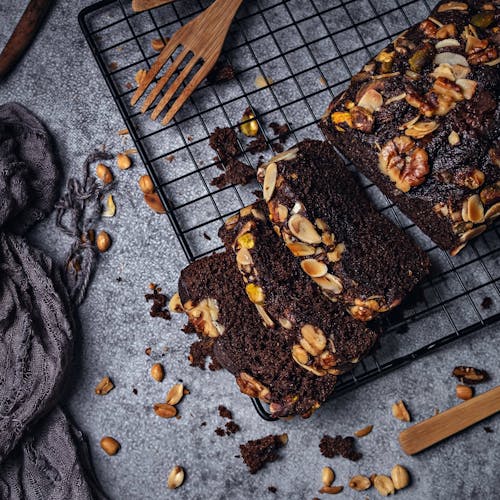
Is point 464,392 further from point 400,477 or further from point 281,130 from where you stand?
point 281,130

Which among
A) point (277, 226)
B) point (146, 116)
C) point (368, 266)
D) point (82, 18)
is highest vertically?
point (82, 18)

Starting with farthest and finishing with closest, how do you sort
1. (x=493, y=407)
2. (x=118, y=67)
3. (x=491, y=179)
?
(x=118, y=67), (x=493, y=407), (x=491, y=179)

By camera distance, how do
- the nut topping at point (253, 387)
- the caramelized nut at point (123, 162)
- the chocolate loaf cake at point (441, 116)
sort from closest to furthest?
the chocolate loaf cake at point (441, 116)
the nut topping at point (253, 387)
the caramelized nut at point (123, 162)

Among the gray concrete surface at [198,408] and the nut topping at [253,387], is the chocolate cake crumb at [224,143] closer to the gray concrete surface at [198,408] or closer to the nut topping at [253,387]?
the gray concrete surface at [198,408]

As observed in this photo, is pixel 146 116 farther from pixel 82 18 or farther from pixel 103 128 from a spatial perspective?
pixel 82 18

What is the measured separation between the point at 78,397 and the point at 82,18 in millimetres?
1744

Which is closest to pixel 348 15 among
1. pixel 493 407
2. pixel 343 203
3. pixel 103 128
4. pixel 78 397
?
pixel 343 203

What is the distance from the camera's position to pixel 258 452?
316 cm

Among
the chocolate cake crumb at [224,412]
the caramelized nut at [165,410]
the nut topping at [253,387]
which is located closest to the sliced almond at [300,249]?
the nut topping at [253,387]

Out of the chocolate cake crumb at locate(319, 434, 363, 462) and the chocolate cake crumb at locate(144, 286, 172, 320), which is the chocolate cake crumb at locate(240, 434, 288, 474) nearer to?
the chocolate cake crumb at locate(319, 434, 363, 462)

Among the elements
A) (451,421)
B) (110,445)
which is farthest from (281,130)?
(110,445)

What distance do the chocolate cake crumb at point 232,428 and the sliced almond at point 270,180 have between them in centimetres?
107

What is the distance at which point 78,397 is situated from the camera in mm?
3242

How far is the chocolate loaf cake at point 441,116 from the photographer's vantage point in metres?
2.70
